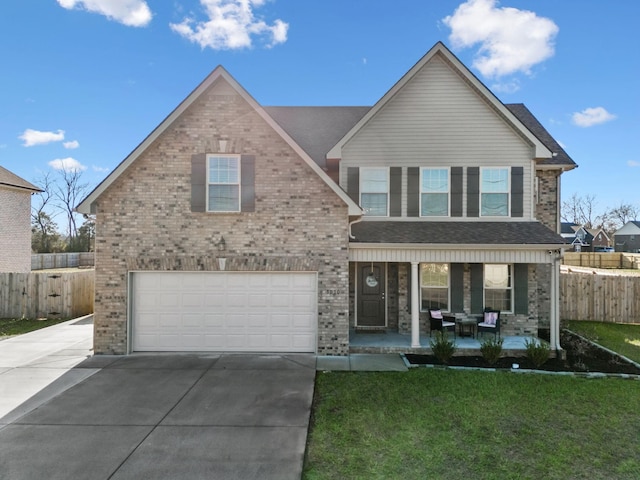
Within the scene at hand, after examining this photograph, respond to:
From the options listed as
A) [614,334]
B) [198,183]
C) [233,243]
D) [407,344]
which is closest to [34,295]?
[198,183]

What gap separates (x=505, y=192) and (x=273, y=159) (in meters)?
7.35

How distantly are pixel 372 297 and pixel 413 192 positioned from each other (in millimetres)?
3677

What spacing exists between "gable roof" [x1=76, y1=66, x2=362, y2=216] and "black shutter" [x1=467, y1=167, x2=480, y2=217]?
164 inches

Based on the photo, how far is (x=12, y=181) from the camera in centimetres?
2244

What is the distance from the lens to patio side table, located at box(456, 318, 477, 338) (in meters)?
10.7

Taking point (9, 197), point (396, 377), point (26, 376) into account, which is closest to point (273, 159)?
point (396, 377)

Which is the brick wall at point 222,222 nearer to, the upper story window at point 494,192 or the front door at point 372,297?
the front door at point 372,297

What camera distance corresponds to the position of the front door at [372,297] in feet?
38.4

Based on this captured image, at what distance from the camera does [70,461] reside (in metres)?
4.89

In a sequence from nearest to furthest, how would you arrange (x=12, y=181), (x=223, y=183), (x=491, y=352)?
(x=491, y=352)
(x=223, y=183)
(x=12, y=181)

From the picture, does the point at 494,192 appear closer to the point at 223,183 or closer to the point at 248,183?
the point at 248,183

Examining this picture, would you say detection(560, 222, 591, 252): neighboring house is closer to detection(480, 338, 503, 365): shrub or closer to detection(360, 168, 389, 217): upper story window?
detection(360, 168, 389, 217): upper story window

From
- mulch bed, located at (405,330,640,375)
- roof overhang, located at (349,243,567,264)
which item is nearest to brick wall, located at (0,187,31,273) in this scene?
roof overhang, located at (349,243,567,264)

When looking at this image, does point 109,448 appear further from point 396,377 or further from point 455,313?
point 455,313
